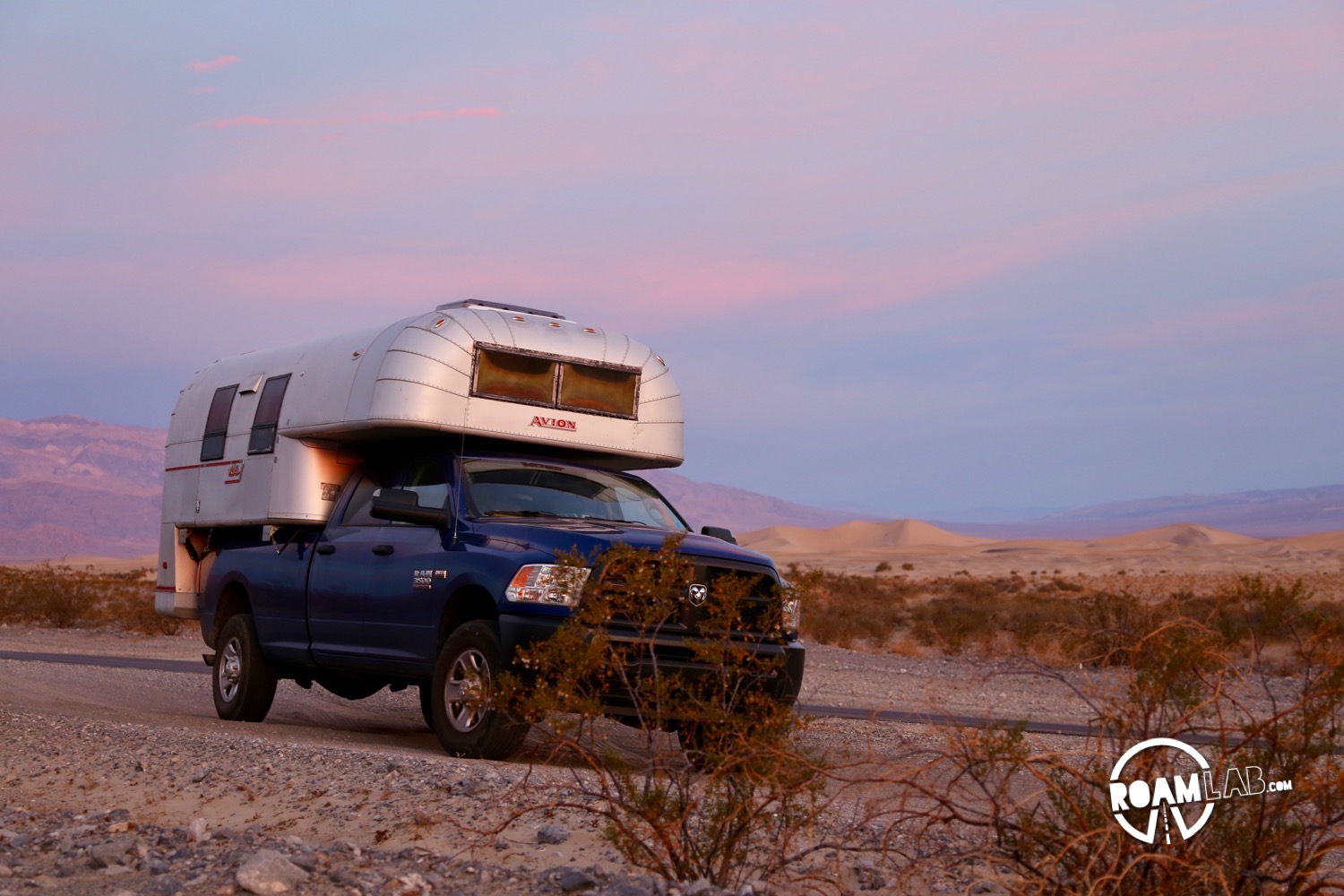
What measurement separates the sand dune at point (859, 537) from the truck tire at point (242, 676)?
442ft

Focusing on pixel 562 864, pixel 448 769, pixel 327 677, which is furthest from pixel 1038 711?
pixel 562 864

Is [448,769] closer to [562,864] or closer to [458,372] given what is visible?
[562,864]

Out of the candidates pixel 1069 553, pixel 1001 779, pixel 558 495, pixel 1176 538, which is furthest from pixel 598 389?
pixel 1176 538

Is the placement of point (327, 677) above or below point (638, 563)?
below

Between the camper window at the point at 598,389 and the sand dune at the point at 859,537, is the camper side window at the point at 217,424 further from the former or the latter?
the sand dune at the point at 859,537

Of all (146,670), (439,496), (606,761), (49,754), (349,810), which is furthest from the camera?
(146,670)

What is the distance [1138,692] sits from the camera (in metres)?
5.45

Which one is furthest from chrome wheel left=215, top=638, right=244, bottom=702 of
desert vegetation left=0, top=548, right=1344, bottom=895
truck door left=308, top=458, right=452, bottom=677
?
desert vegetation left=0, top=548, right=1344, bottom=895

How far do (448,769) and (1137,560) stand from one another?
8767cm

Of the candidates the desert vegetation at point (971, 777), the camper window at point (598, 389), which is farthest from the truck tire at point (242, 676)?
the desert vegetation at point (971, 777)

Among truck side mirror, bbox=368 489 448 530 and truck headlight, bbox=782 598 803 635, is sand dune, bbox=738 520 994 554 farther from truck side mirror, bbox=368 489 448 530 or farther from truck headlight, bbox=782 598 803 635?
truck side mirror, bbox=368 489 448 530

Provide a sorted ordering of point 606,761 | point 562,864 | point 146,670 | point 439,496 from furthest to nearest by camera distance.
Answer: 1. point 146,670
2. point 439,496
3. point 562,864
4. point 606,761
